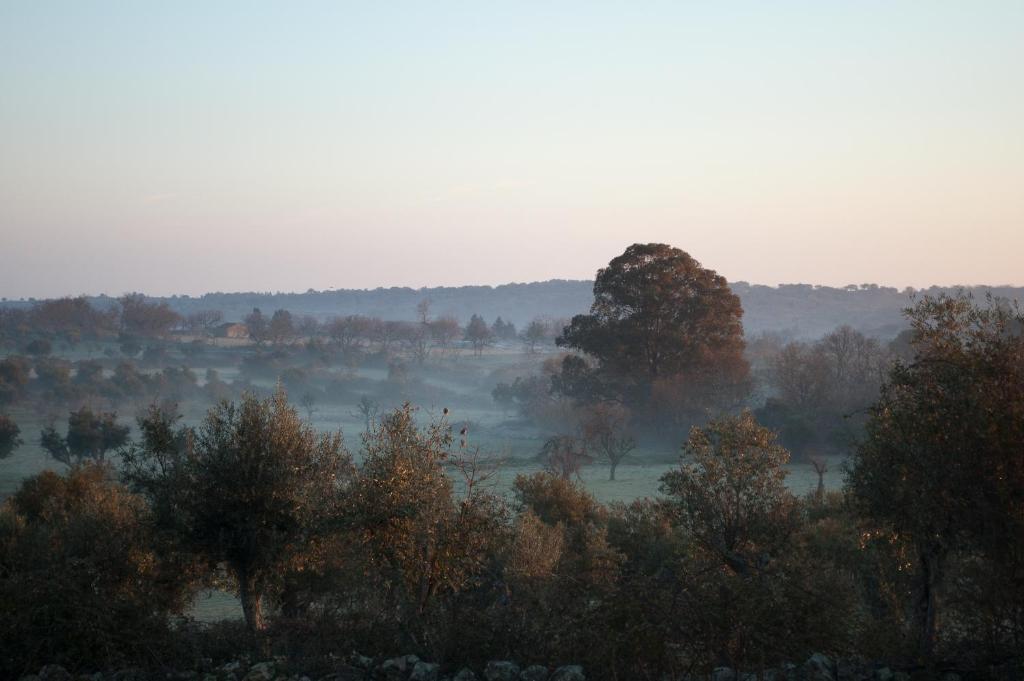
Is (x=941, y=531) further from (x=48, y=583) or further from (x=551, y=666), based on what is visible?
(x=48, y=583)

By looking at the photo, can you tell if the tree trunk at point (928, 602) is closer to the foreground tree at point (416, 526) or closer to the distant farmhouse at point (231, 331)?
the foreground tree at point (416, 526)

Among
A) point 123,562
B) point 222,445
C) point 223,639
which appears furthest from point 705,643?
point 123,562

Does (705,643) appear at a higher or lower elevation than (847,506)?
lower

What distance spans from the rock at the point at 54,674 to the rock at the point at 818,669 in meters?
10.7

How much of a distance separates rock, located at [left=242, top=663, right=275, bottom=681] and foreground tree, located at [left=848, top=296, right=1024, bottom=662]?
9381 millimetres

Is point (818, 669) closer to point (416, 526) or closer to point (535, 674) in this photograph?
point (535, 674)

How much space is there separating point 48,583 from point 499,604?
7457mm

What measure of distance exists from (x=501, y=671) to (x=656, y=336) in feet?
153

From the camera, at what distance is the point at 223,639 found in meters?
15.9

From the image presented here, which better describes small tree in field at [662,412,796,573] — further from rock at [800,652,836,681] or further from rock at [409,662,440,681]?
rock at [409,662,440,681]

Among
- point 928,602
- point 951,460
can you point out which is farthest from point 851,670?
point 951,460

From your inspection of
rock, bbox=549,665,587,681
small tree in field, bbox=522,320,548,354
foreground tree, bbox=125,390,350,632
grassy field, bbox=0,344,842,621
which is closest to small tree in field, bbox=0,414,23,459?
grassy field, bbox=0,344,842,621

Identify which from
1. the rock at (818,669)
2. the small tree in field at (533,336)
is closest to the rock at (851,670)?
the rock at (818,669)

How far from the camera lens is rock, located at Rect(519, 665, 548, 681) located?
13203 mm
